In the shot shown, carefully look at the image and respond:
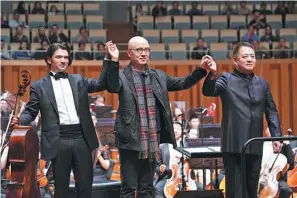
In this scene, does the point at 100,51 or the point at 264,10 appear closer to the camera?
the point at 100,51

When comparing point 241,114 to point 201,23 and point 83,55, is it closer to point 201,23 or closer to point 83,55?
point 83,55

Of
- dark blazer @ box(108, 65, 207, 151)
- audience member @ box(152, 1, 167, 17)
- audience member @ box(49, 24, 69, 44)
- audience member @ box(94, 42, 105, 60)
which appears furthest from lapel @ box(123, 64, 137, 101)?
audience member @ box(152, 1, 167, 17)

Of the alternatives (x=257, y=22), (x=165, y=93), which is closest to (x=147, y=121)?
(x=165, y=93)

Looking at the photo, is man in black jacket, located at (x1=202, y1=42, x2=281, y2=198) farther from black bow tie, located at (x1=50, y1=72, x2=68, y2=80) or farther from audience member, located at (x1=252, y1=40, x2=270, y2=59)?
audience member, located at (x1=252, y1=40, x2=270, y2=59)

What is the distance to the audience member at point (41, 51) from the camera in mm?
11992

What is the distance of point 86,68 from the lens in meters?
12.4

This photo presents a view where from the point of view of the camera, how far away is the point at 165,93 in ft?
14.0

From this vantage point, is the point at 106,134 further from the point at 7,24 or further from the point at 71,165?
the point at 7,24

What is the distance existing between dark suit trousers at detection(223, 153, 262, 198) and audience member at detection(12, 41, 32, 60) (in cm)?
835

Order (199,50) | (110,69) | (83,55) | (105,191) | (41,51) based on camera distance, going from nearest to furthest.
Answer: (110,69) < (105,191) < (41,51) < (83,55) < (199,50)

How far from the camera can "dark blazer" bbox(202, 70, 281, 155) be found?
4.30m

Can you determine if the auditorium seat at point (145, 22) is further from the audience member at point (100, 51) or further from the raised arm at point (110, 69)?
the raised arm at point (110, 69)

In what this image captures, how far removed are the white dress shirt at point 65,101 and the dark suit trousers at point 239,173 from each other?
110 centimetres

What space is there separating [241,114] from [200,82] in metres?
8.27
